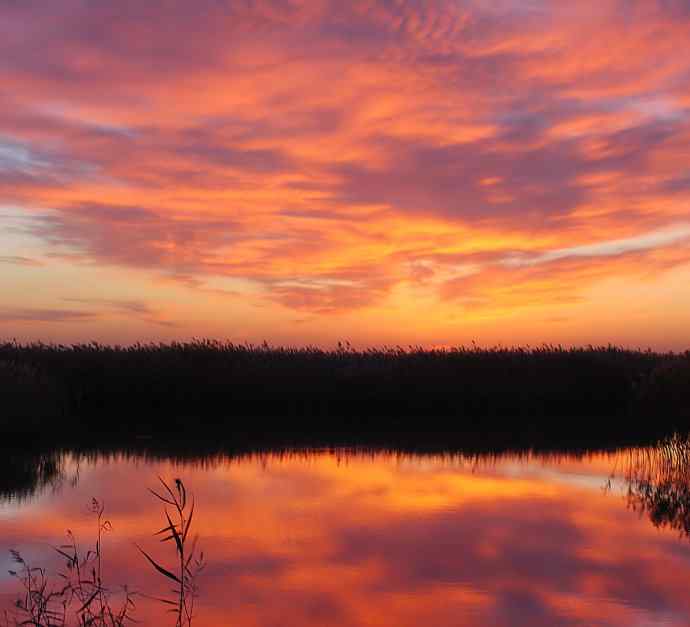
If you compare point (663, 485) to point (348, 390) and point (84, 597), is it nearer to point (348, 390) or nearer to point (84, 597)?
point (84, 597)

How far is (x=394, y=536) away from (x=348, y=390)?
40.5 ft

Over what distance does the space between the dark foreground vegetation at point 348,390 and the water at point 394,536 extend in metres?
4.42

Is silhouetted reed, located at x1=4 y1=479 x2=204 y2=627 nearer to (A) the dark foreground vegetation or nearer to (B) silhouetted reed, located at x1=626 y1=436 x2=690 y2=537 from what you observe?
(B) silhouetted reed, located at x1=626 y1=436 x2=690 y2=537

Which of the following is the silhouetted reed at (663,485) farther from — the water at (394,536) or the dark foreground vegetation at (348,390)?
the dark foreground vegetation at (348,390)

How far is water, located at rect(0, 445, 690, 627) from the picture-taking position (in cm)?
613

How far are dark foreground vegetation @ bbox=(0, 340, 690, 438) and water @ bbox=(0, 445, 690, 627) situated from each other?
442cm

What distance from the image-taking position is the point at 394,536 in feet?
27.6

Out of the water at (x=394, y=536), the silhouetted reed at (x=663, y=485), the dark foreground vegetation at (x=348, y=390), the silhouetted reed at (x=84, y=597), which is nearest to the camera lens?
the silhouetted reed at (x=84, y=597)

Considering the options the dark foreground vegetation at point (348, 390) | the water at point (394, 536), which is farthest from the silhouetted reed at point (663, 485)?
the dark foreground vegetation at point (348, 390)

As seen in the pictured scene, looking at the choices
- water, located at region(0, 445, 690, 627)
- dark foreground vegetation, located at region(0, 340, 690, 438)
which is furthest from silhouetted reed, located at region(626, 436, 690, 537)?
dark foreground vegetation, located at region(0, 340, 690, 438)

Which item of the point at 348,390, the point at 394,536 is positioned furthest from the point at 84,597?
the point at 348,390

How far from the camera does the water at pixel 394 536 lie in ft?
20.1

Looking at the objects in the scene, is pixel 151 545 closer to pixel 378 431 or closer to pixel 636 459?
pixel 636 459

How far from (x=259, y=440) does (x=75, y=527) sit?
7.18 m
